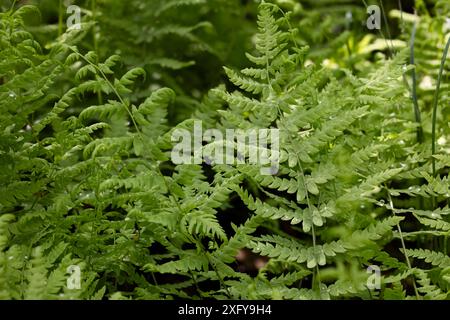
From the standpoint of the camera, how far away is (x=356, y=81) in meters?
1.90

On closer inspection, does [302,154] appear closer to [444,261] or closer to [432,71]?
[444,261]

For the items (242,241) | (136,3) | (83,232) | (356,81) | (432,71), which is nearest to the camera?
(242,241)

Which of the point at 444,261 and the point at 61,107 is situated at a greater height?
the point at 61,107

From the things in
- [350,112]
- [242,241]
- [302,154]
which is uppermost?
[350,112]

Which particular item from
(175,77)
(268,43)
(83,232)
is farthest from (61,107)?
(175,77)

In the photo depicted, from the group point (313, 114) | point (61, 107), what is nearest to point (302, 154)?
point (313, 114)
